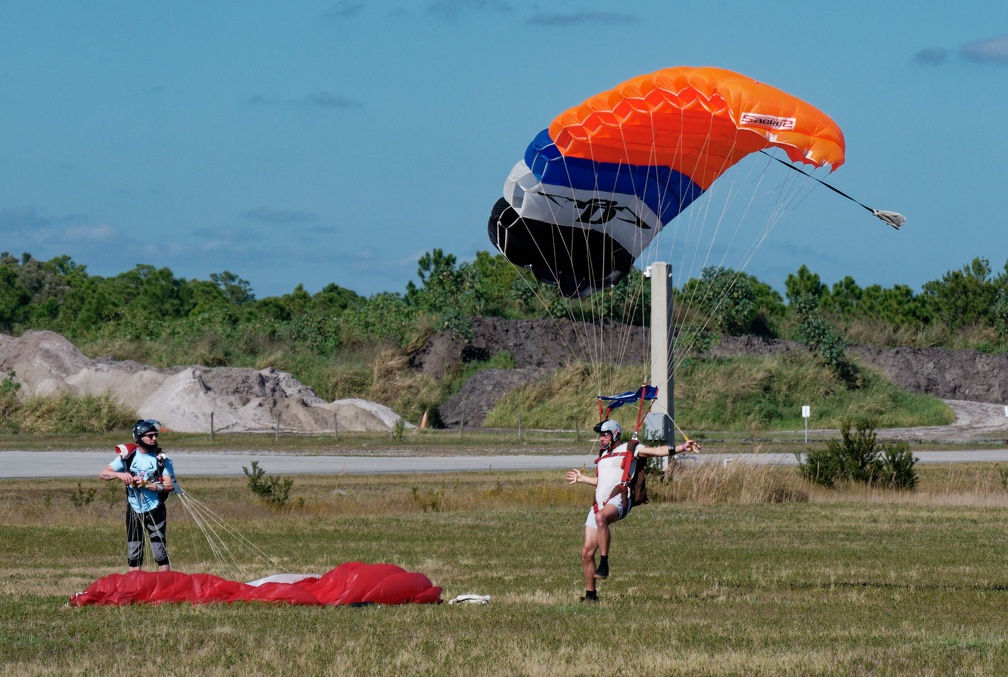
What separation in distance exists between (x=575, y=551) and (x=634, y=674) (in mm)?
8667

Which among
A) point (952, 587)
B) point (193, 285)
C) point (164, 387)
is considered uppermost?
point (193, 285)

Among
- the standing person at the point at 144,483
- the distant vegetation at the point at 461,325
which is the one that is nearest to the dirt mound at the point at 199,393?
the distant vegetation at the point at 461,325

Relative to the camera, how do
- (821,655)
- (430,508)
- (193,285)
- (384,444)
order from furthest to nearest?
(193,285) → (384,444) → (430,508) → (821,655)

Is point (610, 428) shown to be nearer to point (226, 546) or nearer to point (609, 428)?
point (609, 428)

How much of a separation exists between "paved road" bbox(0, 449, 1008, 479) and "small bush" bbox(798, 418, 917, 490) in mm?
3156

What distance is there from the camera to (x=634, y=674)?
891 centimetres

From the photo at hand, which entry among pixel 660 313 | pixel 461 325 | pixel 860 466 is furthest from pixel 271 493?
pixel 461 325

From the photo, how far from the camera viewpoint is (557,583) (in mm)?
14242

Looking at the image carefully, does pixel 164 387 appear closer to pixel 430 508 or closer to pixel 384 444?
pixel 384 444

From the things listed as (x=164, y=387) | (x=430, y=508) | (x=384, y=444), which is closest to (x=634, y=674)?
(x=430, y=508)

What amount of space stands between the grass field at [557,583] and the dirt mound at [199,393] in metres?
26.2

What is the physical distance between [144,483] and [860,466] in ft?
62.6

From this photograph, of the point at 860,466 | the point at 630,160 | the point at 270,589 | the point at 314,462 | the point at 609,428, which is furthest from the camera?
the point at 314,462

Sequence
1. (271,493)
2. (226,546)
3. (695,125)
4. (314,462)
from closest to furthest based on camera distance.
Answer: (226,546), (695,125), (271,493), (314,462)
